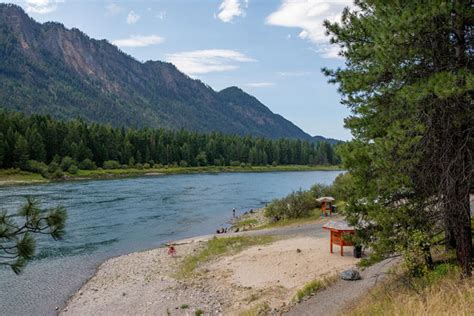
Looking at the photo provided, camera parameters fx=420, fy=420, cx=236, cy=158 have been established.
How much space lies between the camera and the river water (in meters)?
22.0

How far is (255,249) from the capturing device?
2566 centimetres

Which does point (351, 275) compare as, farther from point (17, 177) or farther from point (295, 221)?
point (17, 177)

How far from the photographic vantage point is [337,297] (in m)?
13.8

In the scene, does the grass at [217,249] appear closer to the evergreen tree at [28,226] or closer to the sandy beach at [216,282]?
the sandy beach at [216,282]

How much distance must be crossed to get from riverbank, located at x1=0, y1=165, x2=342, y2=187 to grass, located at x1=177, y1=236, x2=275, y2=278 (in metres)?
35.6

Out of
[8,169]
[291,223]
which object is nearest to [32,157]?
[8,169]

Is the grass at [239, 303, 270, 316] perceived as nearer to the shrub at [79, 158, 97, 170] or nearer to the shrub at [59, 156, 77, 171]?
the shrub at [59, 156, 77, 171]

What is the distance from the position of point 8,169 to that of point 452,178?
8798 cm

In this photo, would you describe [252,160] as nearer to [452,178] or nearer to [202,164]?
[202,164]

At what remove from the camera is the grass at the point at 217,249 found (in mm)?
24422

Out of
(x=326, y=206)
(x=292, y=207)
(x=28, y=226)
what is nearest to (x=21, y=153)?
(x=292, y=207)

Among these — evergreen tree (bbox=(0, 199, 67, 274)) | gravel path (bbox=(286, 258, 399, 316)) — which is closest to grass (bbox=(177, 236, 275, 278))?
gravel path (bbox=(286, 258, 399, 316))

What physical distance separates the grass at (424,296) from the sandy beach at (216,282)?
3961mm

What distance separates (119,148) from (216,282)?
103795 millimetres
